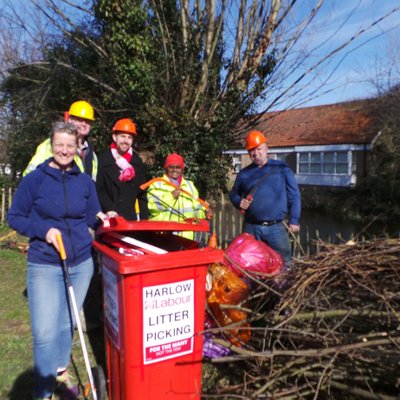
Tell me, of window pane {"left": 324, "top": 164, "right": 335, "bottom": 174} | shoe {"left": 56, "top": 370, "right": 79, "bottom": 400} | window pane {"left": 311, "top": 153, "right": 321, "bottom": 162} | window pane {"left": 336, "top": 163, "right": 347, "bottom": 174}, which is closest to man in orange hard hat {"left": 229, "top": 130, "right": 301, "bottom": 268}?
shoe {"left": 56, "top": 370, "right": 79, "bottom": 400}

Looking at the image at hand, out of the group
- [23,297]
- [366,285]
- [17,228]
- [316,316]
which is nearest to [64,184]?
[17,228]

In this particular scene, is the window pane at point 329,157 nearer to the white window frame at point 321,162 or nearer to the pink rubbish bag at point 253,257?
the white window frame at point 321,162

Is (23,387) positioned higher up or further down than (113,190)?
further down

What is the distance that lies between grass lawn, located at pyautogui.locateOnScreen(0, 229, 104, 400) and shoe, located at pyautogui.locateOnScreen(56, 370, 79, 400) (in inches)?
8.7

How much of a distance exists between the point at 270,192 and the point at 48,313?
2.49 m

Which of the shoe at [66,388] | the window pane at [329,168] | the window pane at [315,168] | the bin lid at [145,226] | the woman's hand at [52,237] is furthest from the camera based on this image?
the window pane at [315,168]

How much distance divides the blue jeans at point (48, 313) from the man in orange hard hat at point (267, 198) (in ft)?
6.54

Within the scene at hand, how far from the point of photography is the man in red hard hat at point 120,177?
3701 mm

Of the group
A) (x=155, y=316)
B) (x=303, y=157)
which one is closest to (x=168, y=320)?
(x=155, y=316)

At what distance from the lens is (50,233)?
230cm

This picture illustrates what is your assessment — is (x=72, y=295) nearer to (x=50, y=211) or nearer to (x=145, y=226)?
(x=50, y=211)

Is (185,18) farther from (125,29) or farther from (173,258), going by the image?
(173,258)

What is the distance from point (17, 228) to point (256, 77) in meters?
7.34

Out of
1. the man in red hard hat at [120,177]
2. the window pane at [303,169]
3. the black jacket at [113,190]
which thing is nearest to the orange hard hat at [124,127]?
the man in red hard hat at [120,177]
